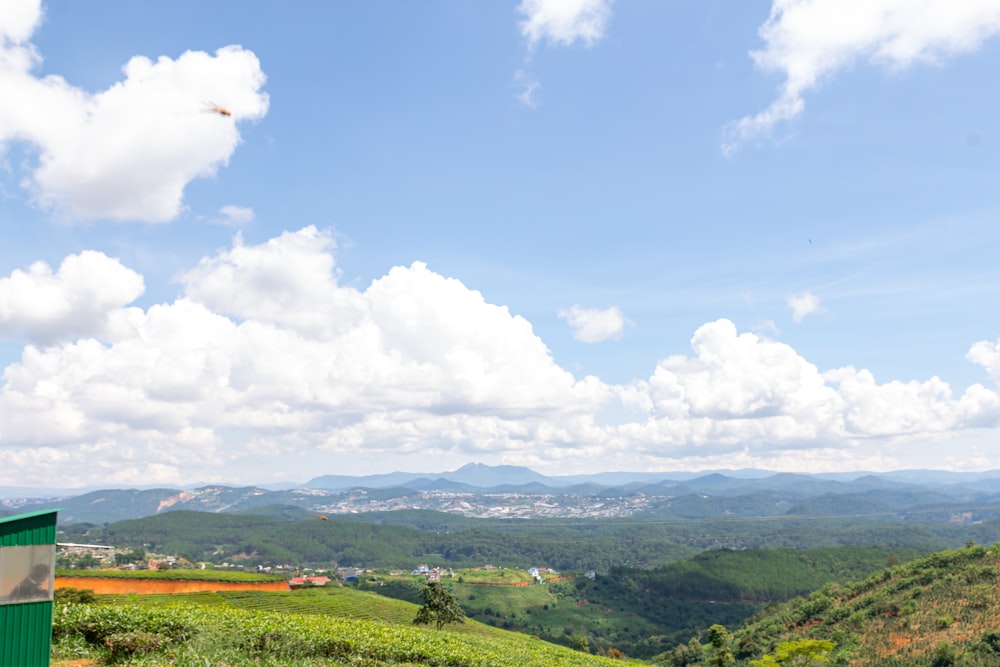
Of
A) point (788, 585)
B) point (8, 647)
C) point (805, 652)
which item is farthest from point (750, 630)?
point (788, 585)

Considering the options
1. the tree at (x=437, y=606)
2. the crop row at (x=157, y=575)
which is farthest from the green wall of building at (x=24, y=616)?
the crop row at (x=157, y=575)

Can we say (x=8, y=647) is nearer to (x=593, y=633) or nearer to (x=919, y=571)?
(x=919, y=571)

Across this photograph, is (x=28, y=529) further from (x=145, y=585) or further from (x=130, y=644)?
(x=145, y=585)

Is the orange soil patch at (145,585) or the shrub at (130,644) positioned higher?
the shrub at (130,644)

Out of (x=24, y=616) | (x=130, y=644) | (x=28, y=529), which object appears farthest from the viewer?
(x=130, y=644)

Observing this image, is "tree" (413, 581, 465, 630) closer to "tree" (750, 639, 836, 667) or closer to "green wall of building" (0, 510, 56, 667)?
"tree" (750, 639, 836, 667)

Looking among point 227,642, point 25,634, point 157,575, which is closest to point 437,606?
point 227,642

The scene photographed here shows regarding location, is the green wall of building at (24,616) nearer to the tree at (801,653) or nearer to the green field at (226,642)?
the green field at (226,642)
